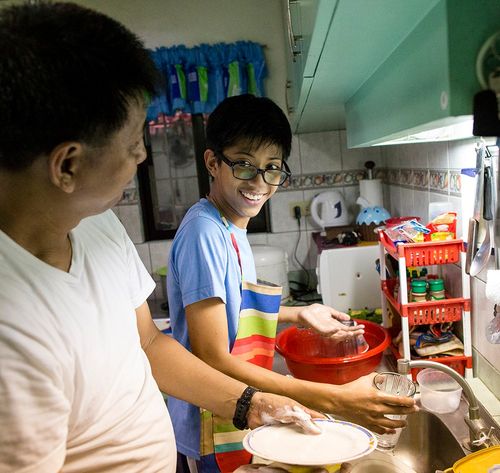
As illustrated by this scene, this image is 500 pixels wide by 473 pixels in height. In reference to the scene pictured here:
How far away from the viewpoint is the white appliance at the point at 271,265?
8.59 ft

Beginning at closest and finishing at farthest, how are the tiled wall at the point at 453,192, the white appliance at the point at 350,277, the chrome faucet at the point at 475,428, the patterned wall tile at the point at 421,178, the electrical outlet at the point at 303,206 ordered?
1. the chrome faucet at the point at 475,428
2. the tiled wall at the point at 453,192
3. the patterned wall tile at the point at 421,178
4. the white appliance at the point at 350,277
5. the electrical outlet at the point at 303,206

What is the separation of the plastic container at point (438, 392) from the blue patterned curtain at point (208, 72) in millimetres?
1948

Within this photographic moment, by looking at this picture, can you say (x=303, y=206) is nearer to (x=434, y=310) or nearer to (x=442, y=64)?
(x=434, y=310)

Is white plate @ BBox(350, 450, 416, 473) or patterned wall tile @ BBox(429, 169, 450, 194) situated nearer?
white plate @ BBox(350, 450, 416, 473)

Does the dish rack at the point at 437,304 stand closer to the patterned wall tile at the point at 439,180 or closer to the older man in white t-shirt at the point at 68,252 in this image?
the patterned wall tile at the point at 439,180

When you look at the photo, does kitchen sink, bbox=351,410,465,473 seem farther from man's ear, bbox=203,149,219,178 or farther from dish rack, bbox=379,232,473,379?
man's ear, bbox=203,149,219,178

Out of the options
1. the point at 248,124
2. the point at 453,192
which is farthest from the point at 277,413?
the point at 453,192

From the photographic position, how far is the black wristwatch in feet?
3.07

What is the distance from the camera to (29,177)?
60 cm

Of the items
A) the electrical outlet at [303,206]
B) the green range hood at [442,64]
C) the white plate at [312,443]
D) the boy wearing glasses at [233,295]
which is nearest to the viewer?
the green range hood at [442,64]

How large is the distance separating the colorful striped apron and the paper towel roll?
1.69 metres

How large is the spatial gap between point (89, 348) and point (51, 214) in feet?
0.67

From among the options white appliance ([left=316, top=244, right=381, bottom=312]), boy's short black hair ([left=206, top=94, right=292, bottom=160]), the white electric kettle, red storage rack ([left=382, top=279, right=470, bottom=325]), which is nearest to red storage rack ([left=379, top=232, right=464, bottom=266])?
red storage rack ([left=382, top=279, right=470, bottom=325])

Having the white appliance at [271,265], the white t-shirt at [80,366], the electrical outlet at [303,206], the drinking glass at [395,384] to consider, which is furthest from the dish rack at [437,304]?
the electrical outlet at [303,206]
